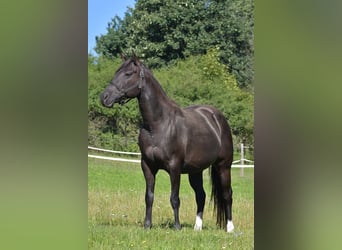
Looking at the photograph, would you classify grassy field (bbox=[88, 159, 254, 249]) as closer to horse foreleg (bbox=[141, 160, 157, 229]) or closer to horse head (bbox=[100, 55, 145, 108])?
horse foreleg (bbox=[141, 160, 157, 229])

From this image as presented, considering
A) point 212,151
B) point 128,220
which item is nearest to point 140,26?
point 212,151

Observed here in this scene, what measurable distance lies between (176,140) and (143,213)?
1.46 feet

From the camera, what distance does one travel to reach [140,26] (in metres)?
4.00

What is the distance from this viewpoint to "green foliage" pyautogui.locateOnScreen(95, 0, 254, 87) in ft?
13.1

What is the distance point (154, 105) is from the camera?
4.04 metres

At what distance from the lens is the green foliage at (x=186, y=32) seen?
3980 mm

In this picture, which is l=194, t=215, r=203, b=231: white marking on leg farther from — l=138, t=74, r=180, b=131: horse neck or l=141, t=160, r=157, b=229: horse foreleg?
l=138, t=74, r=180, b=131: horse neck

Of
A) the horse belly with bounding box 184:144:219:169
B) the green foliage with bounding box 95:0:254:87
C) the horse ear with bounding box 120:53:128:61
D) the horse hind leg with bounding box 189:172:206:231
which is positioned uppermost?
the green foliage with bounding box 95:0:254:87

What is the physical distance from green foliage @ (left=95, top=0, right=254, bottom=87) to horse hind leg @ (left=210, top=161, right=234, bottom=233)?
50cm

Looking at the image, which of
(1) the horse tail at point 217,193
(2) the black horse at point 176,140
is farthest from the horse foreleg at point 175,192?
(1) the horse tail at point 217,193

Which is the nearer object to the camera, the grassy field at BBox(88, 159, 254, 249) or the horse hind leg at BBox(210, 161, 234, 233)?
the grassy field at BBox(88, 159, 254, 249)

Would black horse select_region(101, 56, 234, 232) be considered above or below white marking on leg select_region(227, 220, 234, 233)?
above

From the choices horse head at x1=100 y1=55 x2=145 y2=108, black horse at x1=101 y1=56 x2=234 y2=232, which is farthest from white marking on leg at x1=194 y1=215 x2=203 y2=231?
horse head at x1=100 y1=55 x2=145 y2=108
